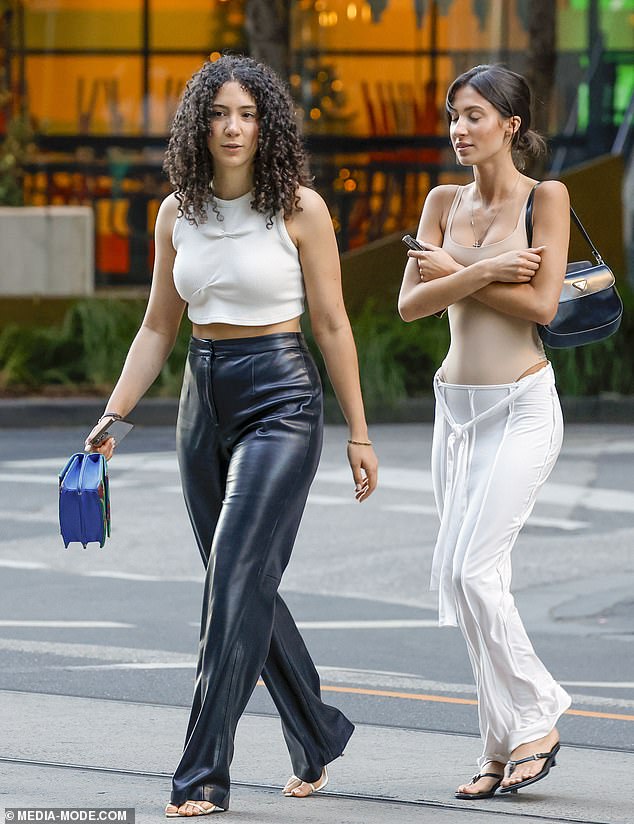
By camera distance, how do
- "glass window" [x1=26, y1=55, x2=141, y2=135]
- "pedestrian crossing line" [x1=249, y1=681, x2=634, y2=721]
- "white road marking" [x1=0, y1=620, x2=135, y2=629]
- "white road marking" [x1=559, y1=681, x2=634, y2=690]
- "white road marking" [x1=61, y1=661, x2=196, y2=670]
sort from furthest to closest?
"glass window" [x1=26, y1=55, x2=141, y2=135], "white road marking" [x1=0, y1=620, x2=135, y2=629], "white road marking" [x1=61, y1=661, x2=196, y2=670], "white road marking" [x1=559, y1=681, x2=634, y2=690], "pedestrian crossing line" [x1=249, y1=681, x2=634, y2=721]

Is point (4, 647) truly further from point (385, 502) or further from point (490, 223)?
point (385, 502)

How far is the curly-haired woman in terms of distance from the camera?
16.2ft

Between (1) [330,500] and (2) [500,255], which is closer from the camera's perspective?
(2) [500,255]

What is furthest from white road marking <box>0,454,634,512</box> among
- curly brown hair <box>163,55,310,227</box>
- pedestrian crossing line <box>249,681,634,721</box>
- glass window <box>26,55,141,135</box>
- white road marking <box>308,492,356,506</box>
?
glass window <box>26,55,141,135</box>

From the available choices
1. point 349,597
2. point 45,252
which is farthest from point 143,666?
point 45,252

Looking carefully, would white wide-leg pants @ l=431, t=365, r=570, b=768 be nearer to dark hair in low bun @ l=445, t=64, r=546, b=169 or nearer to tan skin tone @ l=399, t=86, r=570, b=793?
tan skin tone @ l=399, t=86, r=570, b=793

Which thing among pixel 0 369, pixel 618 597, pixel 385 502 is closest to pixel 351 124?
pixel 0 369

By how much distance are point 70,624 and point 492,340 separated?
144 inches

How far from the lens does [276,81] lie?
5.18 m

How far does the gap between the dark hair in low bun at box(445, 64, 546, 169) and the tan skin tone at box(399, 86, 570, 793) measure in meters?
0.02

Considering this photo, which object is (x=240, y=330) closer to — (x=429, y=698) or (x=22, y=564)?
(x=429, y=698)

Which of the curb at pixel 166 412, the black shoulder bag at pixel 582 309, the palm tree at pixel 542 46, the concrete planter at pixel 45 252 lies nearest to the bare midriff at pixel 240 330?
the black shoulder bag at pixel 582 309

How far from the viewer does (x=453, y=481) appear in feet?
17.5

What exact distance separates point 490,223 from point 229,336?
853mm
